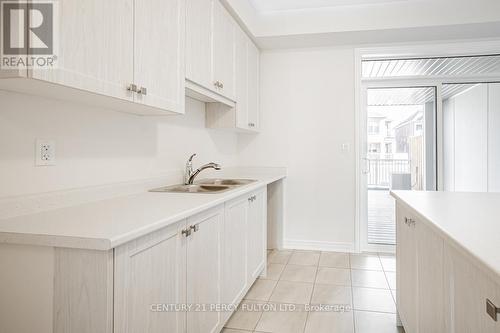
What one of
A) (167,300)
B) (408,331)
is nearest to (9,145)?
(167,300)

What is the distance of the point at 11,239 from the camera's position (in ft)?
3.51

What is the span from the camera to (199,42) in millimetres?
2305

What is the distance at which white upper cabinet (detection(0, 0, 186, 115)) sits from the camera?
116cm

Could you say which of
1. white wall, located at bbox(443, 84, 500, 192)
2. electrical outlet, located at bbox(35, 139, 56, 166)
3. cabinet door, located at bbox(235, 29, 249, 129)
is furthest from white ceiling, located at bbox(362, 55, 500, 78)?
electrical outlet, located at bbox(35, 139, 56, 166)

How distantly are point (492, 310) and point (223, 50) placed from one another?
2515 millimetres

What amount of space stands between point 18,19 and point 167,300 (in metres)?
1.13

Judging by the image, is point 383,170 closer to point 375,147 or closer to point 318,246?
point 375,147

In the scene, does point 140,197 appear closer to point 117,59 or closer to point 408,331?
point 117,59

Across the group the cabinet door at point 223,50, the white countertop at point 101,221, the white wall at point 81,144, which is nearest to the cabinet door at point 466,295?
the white countertop at point 101,221

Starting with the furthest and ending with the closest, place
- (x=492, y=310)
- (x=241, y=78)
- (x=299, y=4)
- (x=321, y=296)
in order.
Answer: (x=299, y=4), (x=241, y=78), (x=321, y=296), (x=492, y=310)

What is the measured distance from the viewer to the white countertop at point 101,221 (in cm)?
102

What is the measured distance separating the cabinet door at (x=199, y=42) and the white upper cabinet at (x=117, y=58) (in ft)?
0.35

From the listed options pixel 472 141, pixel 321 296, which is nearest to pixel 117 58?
pixel 321 296
